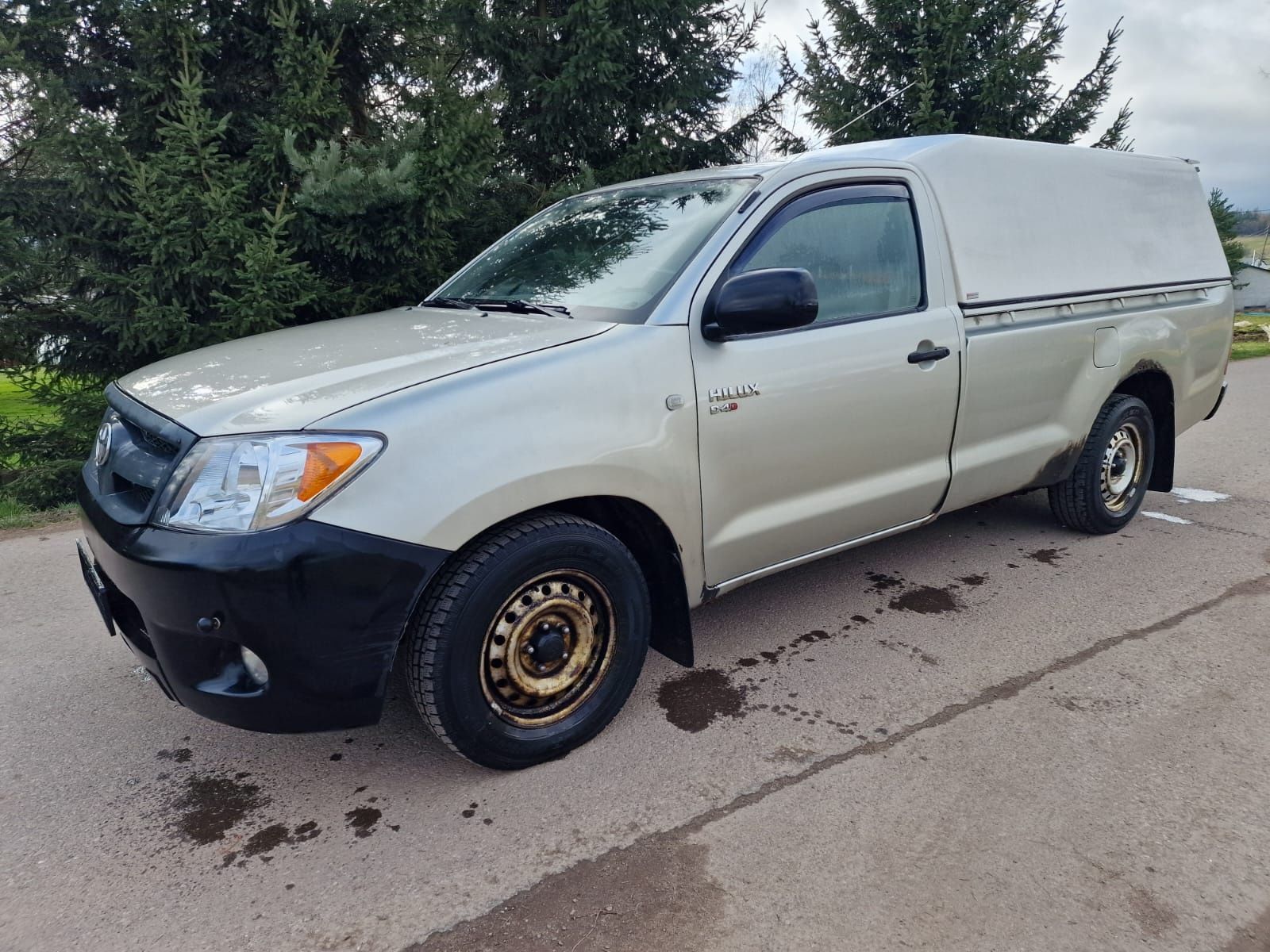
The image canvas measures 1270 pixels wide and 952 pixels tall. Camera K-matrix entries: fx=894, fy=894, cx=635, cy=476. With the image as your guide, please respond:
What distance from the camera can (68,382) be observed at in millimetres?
6457

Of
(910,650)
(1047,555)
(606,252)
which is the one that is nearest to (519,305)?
(606,252)

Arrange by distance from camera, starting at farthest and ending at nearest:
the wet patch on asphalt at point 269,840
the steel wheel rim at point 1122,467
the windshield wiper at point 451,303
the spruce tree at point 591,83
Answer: the spruce tree at point 591,83
the steel wheel rim at point 1122,467
the windshield wiper at point 451,303
the wet patch on asphalt at point 269,840

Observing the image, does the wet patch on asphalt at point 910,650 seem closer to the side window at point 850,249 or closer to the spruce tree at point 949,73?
the side window at point 850,249

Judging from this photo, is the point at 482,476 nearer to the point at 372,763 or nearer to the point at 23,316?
the point at 372,763

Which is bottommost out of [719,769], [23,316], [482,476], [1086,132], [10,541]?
[719,769]

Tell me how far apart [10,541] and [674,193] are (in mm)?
4282

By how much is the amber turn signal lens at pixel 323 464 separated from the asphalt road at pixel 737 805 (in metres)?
1.02

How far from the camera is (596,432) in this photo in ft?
9.03

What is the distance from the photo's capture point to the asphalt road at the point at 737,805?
2.20 m

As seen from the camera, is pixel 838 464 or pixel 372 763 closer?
pixel 372 763

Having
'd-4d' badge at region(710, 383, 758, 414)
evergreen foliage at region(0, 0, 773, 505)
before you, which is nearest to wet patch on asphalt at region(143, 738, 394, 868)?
'd-4d' badge at region(710, 383, 758, 414)

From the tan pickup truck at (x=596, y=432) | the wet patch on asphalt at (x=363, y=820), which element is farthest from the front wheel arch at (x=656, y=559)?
the wet patch on asphalt at (x=363, y=820)

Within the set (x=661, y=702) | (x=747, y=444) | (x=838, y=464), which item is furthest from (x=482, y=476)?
(x=838, y=464)

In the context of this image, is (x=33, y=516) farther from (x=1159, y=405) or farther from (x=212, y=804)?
(x=1159, y=405)
